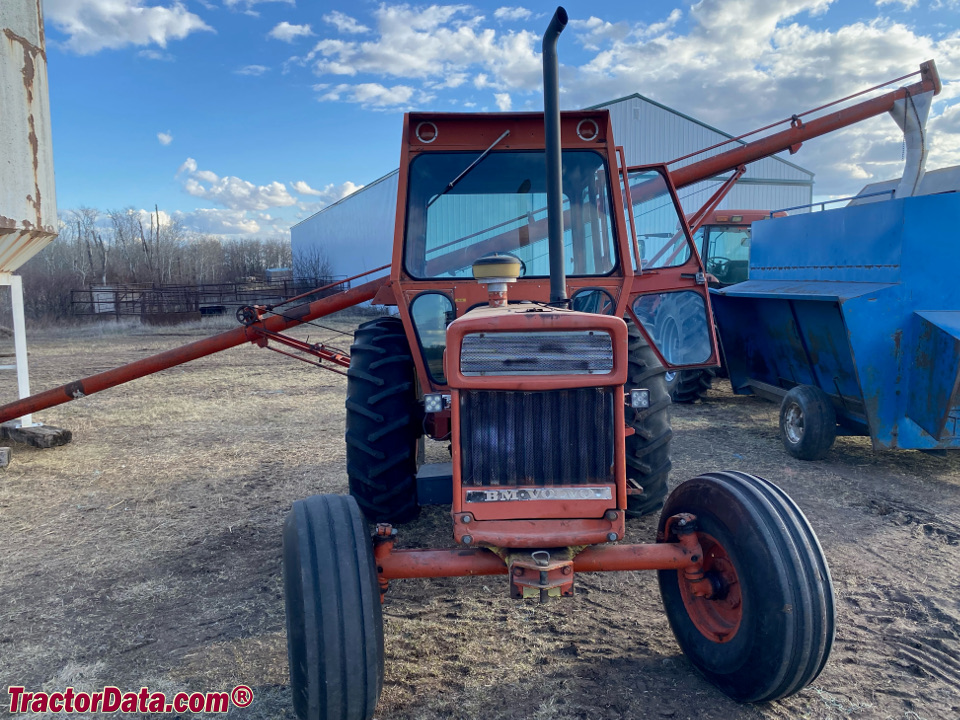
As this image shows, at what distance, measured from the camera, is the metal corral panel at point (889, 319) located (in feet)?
16.2

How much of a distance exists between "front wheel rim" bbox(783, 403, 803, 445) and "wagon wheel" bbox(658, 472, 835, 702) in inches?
140

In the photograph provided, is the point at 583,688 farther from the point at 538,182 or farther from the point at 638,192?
the point at 638,192

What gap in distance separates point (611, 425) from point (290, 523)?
49.2 inches

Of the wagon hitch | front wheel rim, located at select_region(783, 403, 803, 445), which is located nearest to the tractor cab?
the wagon hitch

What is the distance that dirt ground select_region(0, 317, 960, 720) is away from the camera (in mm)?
2639

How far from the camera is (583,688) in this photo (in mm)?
2637

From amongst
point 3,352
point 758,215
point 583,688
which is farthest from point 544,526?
point 3,352

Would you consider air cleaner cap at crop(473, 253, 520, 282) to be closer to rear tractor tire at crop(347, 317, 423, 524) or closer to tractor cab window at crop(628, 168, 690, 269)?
rear tractor tire at crop(347, 317, 423, 524)

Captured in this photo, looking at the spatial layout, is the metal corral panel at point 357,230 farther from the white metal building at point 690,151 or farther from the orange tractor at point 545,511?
the orange tractor at point 545,511

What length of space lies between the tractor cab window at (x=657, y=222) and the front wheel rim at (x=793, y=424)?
1.63 m

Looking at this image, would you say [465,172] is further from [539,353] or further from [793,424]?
[793,424]

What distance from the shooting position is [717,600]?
8.89 feet

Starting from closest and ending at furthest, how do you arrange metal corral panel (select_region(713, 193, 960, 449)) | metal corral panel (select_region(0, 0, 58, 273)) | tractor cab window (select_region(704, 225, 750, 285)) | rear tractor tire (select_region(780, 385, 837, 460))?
metal corral panel (select_region(713, 193, 960, 449))
metal corral panel (select_region(0, 0, 58, 273))
rear tractor tire (select_region(780, 385, 837, 460))
tractor cab window (select_region(704, 225, 750, 285))

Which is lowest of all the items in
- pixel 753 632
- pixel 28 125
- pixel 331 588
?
pixel 753 632
